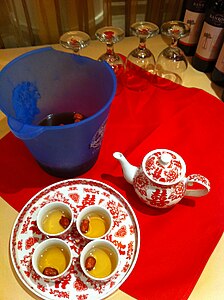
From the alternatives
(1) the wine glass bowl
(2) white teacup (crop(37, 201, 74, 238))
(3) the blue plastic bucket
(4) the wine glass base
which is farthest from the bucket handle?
(4) the wine glass base

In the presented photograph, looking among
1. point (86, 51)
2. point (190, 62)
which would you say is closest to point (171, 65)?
point (190, 62)

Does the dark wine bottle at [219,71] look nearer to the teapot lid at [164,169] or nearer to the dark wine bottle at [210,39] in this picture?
the dark wine bottle at [210,39]

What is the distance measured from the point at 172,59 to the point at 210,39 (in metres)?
0.12

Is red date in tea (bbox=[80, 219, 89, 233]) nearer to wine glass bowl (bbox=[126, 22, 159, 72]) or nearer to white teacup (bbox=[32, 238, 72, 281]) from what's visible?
white teacup (bbox=[32, 238, 72, 281])

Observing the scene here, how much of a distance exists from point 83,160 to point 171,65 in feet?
1.56

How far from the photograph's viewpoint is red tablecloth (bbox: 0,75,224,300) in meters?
0.57

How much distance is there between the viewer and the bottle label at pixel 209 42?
823 millimetres

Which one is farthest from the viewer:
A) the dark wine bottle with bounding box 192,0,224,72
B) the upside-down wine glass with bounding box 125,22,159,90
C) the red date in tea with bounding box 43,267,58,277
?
the upside-down wine glass with bounding box 125,22,159,90

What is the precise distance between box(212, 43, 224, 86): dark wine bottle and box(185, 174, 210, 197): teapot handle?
40 cm

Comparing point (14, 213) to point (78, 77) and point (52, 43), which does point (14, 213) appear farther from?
point (52, 43)

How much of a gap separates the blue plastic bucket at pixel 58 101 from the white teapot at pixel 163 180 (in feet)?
0.31

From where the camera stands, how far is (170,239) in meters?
0.61

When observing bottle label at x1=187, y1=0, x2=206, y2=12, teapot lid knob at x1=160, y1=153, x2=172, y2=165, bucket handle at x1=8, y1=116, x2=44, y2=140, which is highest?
bucket handle at x1=8, y1=116, x2=44, y2=140

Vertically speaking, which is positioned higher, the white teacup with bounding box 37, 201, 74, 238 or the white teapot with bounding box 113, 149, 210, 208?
the white teapot with bounding box 113, 149, 210, 208
